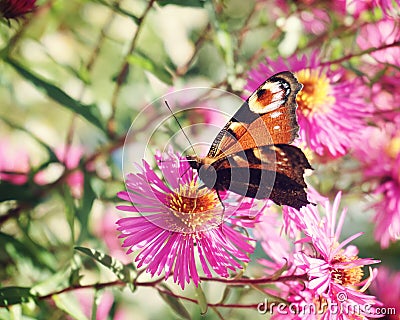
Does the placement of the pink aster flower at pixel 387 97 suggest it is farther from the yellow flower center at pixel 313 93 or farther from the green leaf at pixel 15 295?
the green leaf at pixel 15 295

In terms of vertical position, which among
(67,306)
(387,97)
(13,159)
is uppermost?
(387,97)

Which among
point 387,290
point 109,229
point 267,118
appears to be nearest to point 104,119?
point 109,229

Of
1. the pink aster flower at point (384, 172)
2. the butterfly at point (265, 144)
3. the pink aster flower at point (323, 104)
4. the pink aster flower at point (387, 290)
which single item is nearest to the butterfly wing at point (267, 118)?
the butterfly at point (265, 144)

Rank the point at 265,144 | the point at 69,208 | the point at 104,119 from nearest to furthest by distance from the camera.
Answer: the point at 265,144
the point at 69,208
the point at 104,119

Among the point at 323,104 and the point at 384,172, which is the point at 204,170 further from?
the point at 384,172

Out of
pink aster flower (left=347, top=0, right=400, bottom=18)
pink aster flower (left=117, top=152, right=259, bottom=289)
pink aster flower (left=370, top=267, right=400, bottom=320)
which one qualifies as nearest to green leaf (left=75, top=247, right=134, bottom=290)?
pink aster flower (left=117, top=152, right=259, bottom=289)

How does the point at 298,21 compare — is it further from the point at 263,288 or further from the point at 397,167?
the point at 263,288
